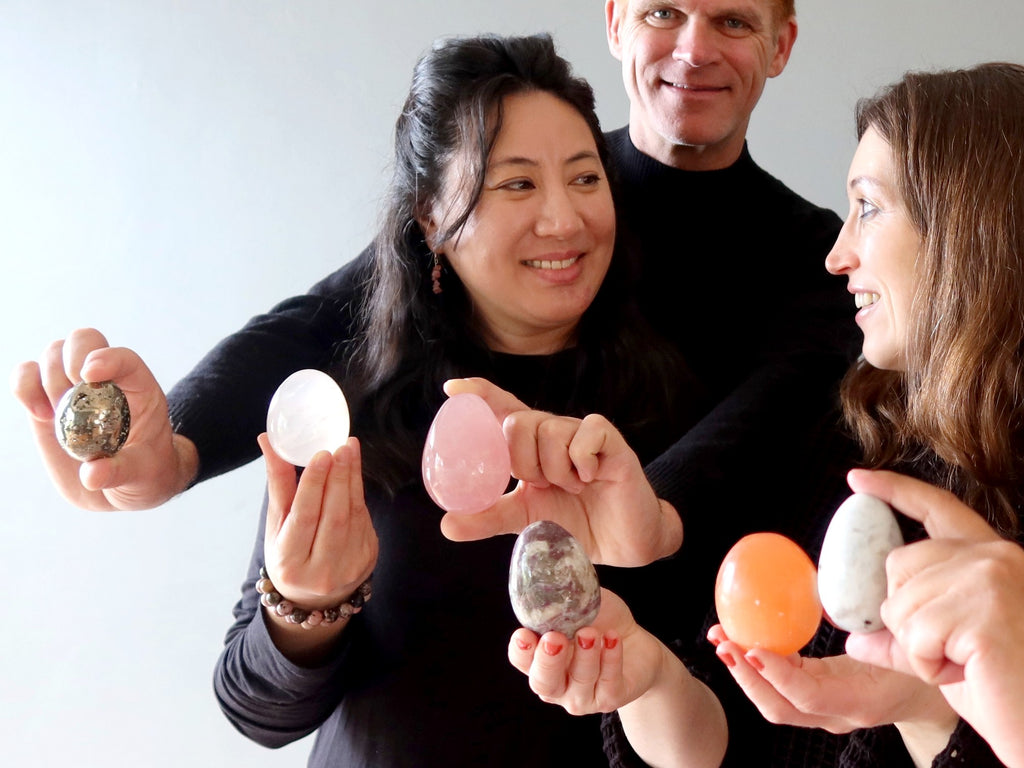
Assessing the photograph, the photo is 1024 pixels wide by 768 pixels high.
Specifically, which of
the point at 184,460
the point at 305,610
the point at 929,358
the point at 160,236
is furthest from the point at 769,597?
the point at 160,236

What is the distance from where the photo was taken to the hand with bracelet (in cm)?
107

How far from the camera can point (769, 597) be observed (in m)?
0.90

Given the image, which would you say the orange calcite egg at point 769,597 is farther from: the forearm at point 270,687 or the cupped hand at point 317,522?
the forearm at point 270,687

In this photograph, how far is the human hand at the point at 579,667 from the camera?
0.88m

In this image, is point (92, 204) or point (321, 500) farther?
point (92, 204)

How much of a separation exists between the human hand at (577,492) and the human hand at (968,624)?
1.03ft

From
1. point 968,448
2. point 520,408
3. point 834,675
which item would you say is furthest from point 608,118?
point 834,675

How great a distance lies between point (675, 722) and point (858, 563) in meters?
0.34

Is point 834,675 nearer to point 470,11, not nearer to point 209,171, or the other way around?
point 470,11

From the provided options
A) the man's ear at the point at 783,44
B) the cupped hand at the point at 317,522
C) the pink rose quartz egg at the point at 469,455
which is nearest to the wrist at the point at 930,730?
the pink rose quartz egg at the point at 469,455

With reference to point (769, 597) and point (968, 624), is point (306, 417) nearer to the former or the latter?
point (769, 597)

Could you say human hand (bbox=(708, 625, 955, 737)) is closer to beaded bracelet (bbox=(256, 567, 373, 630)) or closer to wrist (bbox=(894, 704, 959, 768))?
wrist (bbox=(894, 704, 959, 768))

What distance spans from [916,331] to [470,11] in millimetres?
→ 1254

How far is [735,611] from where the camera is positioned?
0.92m
